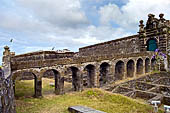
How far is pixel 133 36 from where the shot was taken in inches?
989

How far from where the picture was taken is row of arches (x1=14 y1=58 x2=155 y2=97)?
12.7 meters

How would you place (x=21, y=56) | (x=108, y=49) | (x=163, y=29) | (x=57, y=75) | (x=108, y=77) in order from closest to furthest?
1. (x=57, y=75)
2. (x=108, y=77)
3. (x=163, y=29)
4. (x=21, y=56)
5. (x=108, y=49)

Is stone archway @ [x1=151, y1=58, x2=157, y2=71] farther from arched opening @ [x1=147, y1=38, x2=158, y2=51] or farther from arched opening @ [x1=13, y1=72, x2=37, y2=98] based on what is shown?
arched opening @ [x1=13, y1=72, x2=37, y2=98]

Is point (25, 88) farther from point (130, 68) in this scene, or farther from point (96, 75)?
point (130, 68)

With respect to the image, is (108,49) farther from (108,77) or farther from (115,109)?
(115,109)

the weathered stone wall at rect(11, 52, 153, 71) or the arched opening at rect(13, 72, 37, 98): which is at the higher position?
the weathered stone wall at rect(11, 52, 153, 71)

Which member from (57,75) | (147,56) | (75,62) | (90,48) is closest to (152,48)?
(147,56)

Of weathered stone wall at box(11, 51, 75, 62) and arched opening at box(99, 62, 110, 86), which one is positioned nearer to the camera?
arched opening at box(99, 62, 110, 86)

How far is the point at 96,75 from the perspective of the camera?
15.1 m

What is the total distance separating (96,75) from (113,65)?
2.84 metres

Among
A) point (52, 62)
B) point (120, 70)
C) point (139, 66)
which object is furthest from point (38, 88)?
point (139, 66)

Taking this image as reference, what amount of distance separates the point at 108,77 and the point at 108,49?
1183cm

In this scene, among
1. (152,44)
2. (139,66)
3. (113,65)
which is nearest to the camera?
(113,65)

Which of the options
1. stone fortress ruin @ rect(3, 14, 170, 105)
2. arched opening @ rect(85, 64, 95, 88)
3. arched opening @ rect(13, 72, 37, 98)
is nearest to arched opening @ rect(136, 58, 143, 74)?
stone fortress ruin @ rect(3, 14, 170, 105)
